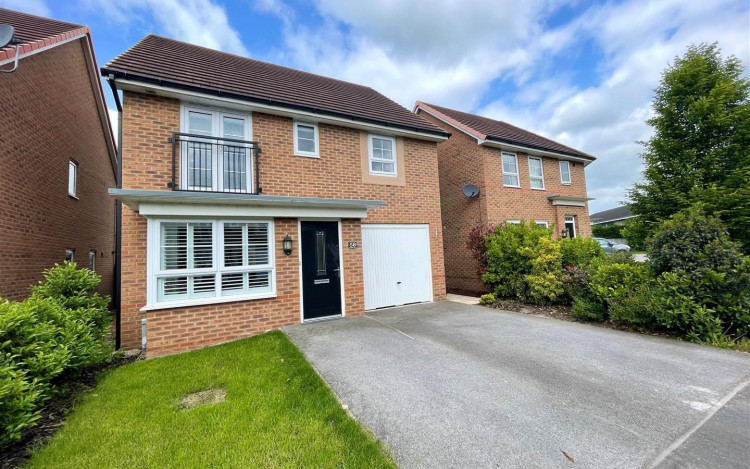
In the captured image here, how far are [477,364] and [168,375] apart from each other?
4.68 metres

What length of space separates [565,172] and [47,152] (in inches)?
758

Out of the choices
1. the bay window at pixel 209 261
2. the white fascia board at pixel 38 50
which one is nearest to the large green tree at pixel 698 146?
the bay window at pixel 209 261

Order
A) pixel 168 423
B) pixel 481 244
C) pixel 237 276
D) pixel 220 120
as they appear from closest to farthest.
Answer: pixel 168 423 < pixel 237 276 < pixel 220 120 < pixel 481 244

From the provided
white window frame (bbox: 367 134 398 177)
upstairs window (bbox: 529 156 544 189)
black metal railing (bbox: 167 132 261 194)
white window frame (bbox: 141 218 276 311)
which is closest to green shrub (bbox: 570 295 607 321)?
white window frame (bbox: 367 134 398 177)

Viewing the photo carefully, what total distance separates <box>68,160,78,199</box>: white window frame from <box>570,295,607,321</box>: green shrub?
49.7 feet

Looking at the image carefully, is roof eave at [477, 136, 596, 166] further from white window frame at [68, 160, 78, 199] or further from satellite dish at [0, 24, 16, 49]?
white window frame at [68, 160, 78, 199]

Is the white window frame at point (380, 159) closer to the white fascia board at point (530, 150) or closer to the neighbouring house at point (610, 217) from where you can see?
the white fascia board at point (530, 150)

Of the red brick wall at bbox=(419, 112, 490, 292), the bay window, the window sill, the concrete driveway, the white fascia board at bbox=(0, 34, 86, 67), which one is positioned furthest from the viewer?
the red brick wall at bbox=(419, 112, 490, 292)

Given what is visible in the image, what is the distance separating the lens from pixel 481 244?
1038cm

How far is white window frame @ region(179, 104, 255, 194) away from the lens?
6547mm

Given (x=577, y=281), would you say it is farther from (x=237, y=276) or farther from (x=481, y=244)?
(x=237, y=276)

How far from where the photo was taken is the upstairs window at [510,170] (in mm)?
12445

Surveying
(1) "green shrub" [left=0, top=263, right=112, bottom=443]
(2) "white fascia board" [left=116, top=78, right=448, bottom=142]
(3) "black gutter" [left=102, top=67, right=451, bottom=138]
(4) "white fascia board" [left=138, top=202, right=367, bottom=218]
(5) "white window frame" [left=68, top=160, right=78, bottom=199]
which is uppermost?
(3) "black gutter" [left=102, top=67, right=451, bottom=138]

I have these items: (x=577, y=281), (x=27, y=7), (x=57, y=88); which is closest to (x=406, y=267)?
(x=577, y=281)
